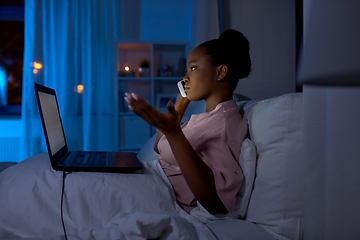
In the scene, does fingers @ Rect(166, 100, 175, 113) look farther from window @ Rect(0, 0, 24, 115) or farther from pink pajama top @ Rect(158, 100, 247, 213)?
window @ Rect(0, 0, 24, 115)

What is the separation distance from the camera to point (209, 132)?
86 cm

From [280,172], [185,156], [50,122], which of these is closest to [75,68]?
[50,122]

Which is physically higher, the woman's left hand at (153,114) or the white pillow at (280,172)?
the woman's left hand at (153,114)

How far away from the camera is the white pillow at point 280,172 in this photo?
692 mm

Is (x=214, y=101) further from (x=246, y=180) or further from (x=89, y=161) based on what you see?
(x=89, y=161)

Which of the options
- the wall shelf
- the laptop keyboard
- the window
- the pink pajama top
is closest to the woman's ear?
the pink pajama top

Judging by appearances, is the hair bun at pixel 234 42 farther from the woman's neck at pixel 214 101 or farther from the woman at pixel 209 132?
the woman's neck at pixel 214 101

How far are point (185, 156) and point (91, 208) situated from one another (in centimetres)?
28

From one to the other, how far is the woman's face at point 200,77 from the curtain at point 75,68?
2.10 meters

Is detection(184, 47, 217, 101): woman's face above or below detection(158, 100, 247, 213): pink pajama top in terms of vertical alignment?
above

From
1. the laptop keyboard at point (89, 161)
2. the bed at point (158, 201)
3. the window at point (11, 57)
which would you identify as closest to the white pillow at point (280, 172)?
the bed at point (158, 201)

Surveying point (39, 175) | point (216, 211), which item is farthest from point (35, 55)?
point (216, 211)

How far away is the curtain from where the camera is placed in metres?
2.98

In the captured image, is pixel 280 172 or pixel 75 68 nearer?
pixel 280 172
